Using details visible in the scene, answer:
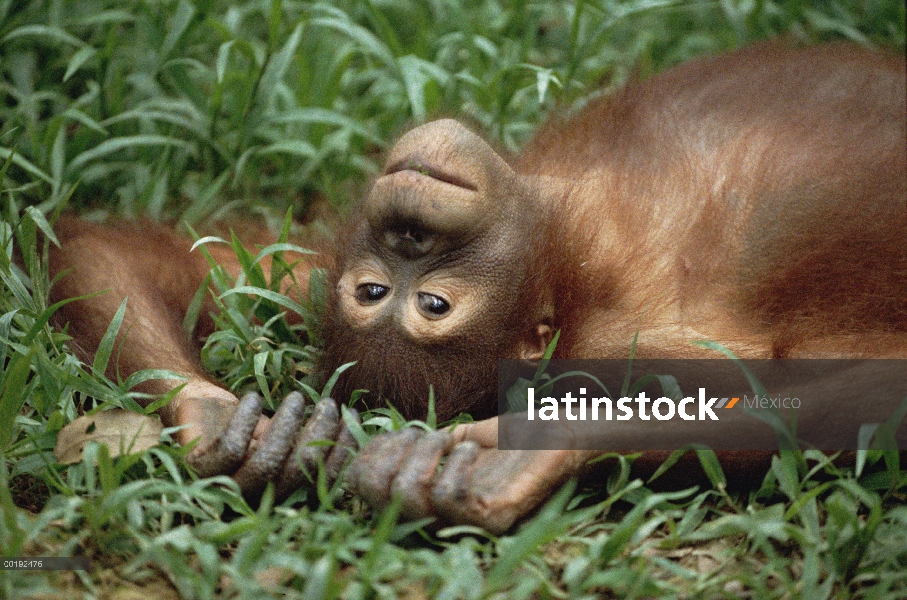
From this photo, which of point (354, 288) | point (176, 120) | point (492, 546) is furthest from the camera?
point (176, 120)

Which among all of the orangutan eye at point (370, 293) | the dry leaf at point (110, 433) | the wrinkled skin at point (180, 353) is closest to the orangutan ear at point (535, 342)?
the orangutan eye at point (370, 293)

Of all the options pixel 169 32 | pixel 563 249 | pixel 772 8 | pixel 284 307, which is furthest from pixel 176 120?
pixel 772 8

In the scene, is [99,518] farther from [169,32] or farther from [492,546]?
[169,32]

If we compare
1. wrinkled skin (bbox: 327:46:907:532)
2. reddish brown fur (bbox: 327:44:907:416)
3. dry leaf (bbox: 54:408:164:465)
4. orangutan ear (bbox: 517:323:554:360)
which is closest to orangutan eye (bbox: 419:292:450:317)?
wrinkled skin (bbox: 327:46:907:532)

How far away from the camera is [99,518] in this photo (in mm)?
2305

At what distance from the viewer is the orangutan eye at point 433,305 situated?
113 inches

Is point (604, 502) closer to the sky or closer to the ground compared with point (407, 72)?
closer to the ground

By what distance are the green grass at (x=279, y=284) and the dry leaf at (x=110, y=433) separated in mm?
39

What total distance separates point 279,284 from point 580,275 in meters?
1.09

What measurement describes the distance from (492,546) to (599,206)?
1.29 m

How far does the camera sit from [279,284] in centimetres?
338

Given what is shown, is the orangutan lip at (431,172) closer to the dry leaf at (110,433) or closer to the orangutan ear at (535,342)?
the orangutan ear at (535,342)

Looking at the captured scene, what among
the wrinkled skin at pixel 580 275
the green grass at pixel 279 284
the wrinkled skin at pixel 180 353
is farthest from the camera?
the wrinkled skin at pixel 580 275

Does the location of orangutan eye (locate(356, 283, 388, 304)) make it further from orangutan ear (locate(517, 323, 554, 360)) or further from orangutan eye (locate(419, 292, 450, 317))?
orangutan ear (locate(517, 323, 554, 360))
